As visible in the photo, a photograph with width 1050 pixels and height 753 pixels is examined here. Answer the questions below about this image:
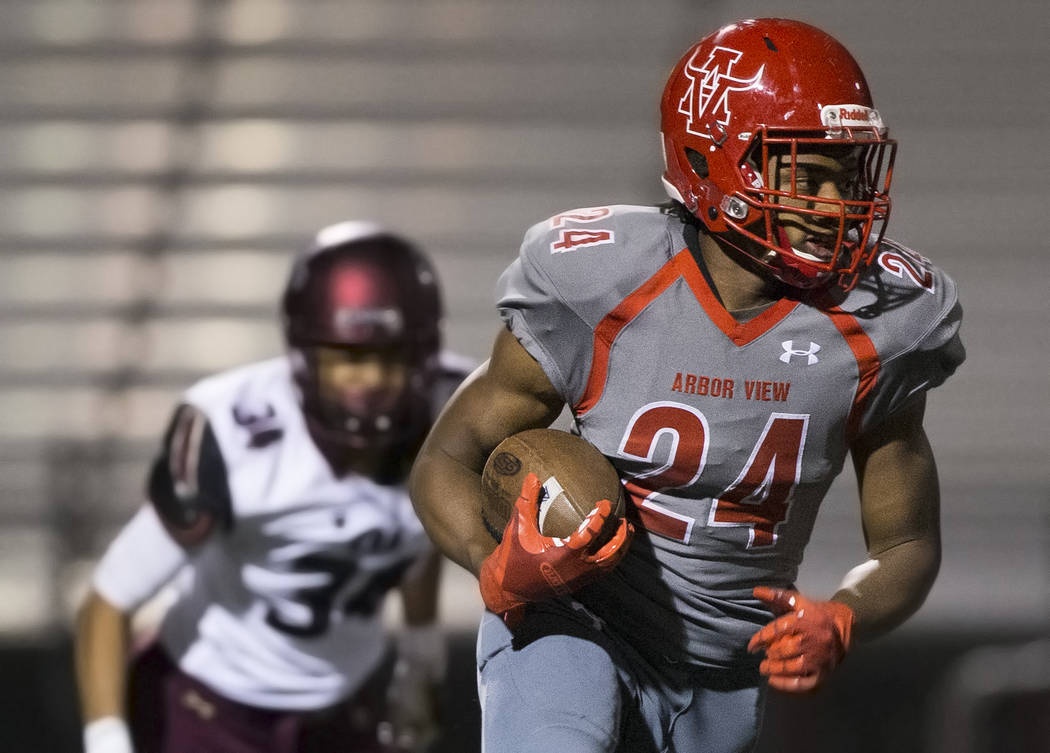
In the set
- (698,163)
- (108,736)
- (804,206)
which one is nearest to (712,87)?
(698,163)

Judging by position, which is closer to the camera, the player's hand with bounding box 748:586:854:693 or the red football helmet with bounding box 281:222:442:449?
the player's hand with bounding box 748:586:854:693

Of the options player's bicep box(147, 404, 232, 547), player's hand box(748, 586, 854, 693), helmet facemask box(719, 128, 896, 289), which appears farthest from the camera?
player's bicep box(147, 404, 232, 547)

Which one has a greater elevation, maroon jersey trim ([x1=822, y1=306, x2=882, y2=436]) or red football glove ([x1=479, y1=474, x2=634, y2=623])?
maroon jersey trim ([x1=822, y1=306, x2=882, y2=436])

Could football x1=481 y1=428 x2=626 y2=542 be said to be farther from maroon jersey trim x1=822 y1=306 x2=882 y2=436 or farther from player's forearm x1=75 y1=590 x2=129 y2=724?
player's forearm x1=75 y1=590 x2=129 y2=724

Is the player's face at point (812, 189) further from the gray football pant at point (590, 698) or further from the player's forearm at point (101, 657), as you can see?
the player's forearm at point (101, 657)

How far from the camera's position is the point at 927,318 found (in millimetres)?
1975

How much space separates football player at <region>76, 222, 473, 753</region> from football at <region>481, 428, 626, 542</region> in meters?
1.22

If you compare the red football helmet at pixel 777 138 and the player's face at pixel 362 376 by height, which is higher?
the red football helmet at pixel 777 138

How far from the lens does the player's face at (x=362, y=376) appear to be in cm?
313

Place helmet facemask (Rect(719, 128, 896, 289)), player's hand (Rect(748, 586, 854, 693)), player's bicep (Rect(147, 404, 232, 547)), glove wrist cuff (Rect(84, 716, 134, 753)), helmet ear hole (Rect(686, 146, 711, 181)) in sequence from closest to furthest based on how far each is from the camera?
player's hand (Rect(748, 586, 854, 693)) → helmet facemask (Rect(719, 128, 896, 289)) → helmet ear hole (Rect(686, 146, 711, 181)) → glove wrist cuff (Rect(84, 716, 134, 753)) → player's bicep (Rect(147, 404, 232, 547))

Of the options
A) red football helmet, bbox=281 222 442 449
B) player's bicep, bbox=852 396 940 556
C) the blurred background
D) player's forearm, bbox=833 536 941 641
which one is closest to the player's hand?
player's forearm, bbox=833 536 941 641

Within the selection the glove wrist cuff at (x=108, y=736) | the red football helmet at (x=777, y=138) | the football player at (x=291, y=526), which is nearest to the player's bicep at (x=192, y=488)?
the football player at (x=291, y=526)

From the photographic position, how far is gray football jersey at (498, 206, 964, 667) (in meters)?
1.92

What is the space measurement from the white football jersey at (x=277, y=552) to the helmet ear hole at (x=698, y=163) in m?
1.28
